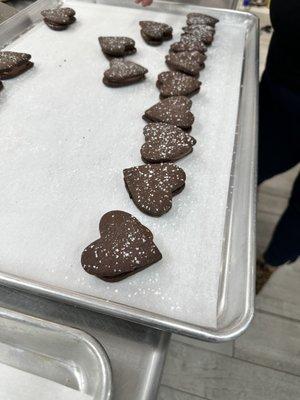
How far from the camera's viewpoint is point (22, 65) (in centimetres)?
110

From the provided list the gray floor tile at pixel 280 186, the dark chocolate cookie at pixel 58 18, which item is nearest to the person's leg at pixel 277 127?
the gray floor tile at pixel 280 186

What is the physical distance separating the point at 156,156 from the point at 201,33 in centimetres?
68

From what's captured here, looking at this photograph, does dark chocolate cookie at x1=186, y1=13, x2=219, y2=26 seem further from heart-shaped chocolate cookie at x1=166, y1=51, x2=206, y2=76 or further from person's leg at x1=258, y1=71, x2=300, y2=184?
person's leg at x1=258, y1=71, x2=300, y2=184

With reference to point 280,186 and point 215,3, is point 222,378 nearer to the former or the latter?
point 280,186

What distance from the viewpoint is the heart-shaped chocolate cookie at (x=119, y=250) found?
0.63 meters

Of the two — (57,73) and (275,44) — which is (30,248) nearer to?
(57,73)

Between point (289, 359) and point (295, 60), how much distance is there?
0.95 metres

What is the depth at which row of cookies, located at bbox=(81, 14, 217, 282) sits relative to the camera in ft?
2.13

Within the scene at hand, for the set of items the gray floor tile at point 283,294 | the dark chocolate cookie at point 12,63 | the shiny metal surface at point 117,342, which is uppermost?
the dark chocolate cookie at point 12,63

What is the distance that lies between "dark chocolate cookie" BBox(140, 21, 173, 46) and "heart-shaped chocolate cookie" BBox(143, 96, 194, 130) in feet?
1.32

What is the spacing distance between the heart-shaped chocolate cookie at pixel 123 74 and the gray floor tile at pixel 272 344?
3.05ft

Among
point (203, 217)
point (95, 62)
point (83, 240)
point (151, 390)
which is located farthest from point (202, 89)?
point (151, 390)

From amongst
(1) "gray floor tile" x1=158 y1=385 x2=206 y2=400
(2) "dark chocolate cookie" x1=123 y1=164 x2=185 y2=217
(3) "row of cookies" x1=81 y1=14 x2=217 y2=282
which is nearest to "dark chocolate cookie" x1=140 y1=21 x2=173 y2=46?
(3) "row of cookies" x1=81 y1=14 x2=217 y2=282

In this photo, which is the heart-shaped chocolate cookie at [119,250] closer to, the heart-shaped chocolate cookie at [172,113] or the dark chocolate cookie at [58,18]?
the heart-shaped chocolate cookie at [172,113]
